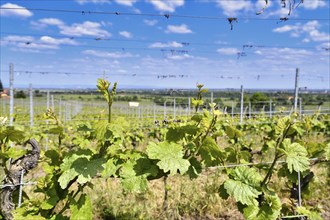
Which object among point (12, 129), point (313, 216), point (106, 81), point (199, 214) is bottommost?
point (199, 214)

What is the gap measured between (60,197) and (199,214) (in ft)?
6.90

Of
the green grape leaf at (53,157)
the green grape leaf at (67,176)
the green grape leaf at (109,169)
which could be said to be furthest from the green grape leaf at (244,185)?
the green grape leaf at (53,157)

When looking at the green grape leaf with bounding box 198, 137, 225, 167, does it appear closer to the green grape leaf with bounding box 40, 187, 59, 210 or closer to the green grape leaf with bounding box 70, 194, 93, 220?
the green grape leaf with bounding box 70, 194, 93, 220

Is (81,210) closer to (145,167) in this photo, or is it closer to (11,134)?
(145,167)

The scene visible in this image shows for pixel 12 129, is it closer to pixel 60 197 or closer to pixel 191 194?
pixel 60 197

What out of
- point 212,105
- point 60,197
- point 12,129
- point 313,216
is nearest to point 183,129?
point 212,105

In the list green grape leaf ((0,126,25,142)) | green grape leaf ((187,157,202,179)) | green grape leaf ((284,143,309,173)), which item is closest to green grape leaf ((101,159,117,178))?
green grape leaf ((187,157,202,179))

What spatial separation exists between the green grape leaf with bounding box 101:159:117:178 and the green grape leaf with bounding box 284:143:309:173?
108cm

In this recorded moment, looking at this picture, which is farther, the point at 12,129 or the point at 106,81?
the point at 12,129

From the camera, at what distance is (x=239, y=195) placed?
2086mm

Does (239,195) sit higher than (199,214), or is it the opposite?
(239,195)

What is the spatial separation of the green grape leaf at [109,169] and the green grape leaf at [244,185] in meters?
0.69

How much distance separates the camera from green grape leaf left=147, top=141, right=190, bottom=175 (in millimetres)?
1859

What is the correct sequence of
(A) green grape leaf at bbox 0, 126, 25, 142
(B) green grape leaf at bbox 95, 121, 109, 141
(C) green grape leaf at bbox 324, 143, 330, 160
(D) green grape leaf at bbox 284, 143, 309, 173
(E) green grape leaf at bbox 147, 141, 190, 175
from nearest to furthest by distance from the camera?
(B) green grape leaf at bbox 95, 121, 109, 141 → (E) green grape leaf at bbox 147, 141, 190, 175 → (A) green grape leaf at bbox 0, 126, 25, 142 → (D) green grape leaf at bbox 284, 143, 309, 173 → (C) green grape leaf at bbox 324, 143, 330, 160
